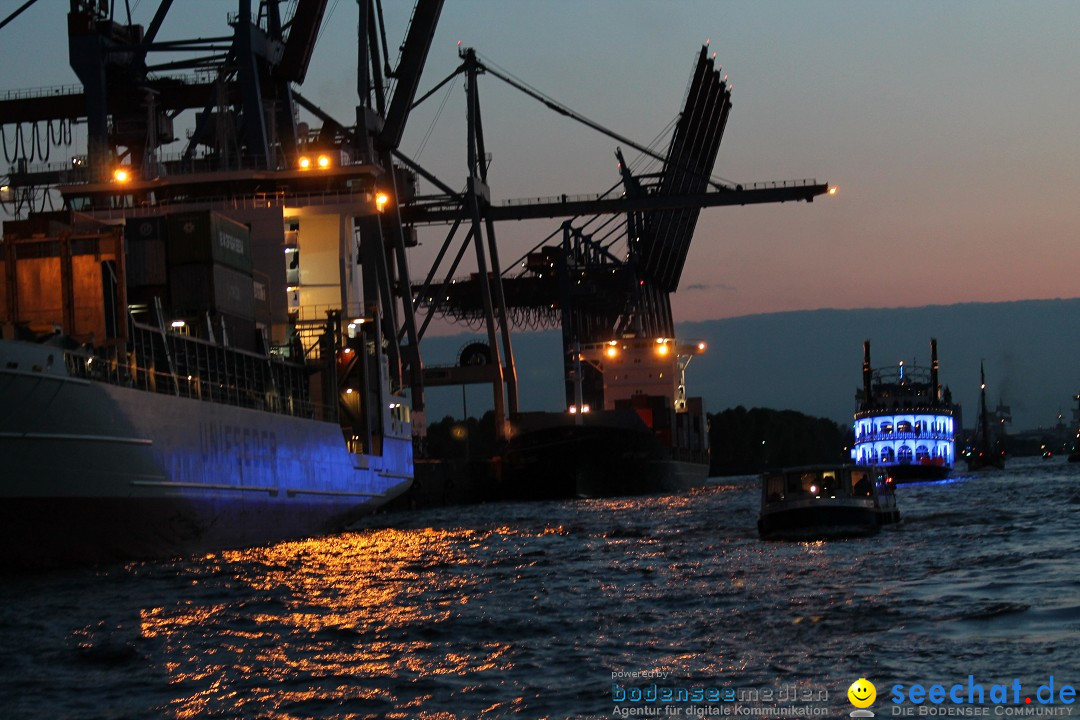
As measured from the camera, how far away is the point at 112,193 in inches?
1454

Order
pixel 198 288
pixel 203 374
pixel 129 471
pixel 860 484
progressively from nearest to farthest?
pixel 129 471
pixel 860 484
pixel 203 374
pixel 198 288

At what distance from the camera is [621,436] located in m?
53.5

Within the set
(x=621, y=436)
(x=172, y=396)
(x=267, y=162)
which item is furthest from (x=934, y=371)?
(x=172, y=396)

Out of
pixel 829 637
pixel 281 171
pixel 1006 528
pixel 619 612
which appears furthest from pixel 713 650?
pixel 281 171

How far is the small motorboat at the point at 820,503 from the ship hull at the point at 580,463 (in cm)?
2820

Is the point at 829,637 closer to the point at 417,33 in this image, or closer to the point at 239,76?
the point at 239,76

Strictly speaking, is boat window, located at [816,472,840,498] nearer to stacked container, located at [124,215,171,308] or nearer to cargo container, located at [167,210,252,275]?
cargo container, located at [167,210,252,275]

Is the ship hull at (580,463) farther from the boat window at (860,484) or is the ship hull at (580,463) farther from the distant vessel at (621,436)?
the boat window at (860,484)

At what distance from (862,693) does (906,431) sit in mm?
66273

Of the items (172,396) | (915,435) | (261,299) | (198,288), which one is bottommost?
(915,435)

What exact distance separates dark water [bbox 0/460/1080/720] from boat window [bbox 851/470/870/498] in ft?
4.95

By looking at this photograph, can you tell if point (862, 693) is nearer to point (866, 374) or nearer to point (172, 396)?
point (172, 396)

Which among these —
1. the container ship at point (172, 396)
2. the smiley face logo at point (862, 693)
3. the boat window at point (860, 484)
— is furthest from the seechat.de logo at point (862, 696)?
the boat window at point (860, 484)

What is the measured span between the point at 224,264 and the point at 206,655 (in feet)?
51.4
